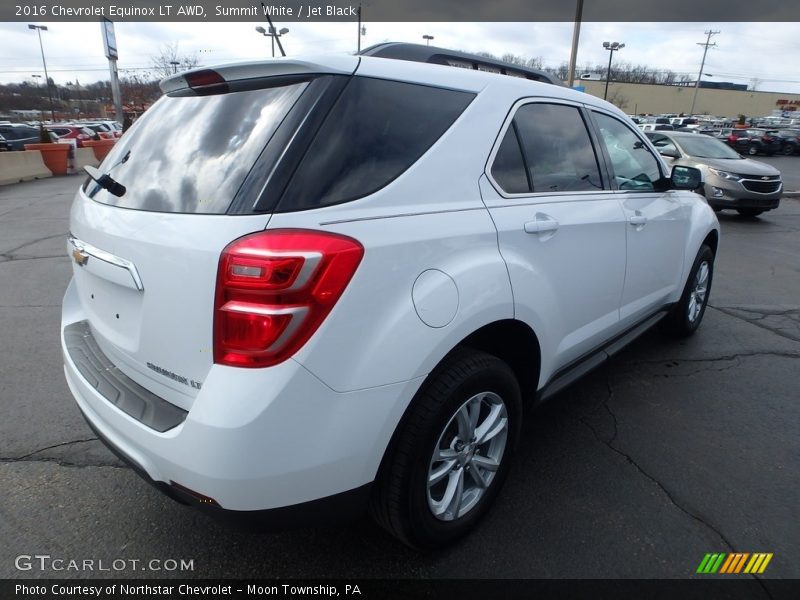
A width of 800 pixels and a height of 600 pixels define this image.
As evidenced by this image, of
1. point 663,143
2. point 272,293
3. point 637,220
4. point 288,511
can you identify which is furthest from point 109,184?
point 663,143

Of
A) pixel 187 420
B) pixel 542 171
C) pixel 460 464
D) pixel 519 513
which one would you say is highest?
pixel 542 171

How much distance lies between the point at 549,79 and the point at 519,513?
2.40 metres

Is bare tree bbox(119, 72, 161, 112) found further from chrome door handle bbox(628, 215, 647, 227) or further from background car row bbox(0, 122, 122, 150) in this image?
chrome door handle bbox(628, 215, 647, 227)

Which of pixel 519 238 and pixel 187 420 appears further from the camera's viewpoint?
pixel 519 238

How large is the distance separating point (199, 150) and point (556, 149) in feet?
5.72

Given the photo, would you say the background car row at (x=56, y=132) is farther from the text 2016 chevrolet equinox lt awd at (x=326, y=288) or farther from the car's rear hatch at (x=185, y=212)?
the text 2016 chevrolet equinox lt awd at (x=326, y=288)

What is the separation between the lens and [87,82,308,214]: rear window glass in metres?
1.77

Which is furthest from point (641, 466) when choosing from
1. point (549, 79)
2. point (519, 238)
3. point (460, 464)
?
point (549, 79)

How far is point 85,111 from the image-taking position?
74750 mm

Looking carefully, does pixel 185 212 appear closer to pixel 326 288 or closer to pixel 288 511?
pixel 326 288

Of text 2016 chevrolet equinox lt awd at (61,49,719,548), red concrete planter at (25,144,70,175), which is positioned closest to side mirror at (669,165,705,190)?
text 2016 chevrolet equinox lt awd at (61,49,719,548)

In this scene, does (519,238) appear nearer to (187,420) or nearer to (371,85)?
(371,85)

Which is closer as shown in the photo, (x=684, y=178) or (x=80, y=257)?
(x=80, y=257)

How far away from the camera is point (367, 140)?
186 centimetres
